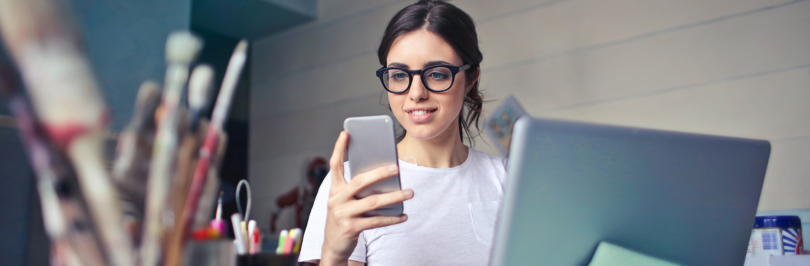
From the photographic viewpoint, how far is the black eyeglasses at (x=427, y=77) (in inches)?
45.8

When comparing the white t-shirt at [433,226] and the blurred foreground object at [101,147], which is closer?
the blurred foreground object at [101,147]

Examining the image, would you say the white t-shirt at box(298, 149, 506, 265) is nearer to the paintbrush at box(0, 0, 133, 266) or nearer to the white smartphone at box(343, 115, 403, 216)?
the white smartphone at box(343, 115, 403, 216)

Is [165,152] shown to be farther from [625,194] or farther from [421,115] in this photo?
[421,115]

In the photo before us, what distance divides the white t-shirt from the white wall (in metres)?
1.04

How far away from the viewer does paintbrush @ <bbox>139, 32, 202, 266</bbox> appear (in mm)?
316

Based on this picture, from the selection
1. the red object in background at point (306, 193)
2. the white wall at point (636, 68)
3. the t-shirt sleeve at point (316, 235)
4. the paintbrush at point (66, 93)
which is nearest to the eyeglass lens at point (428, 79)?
the t-shirt sleeve at point (316, 235)

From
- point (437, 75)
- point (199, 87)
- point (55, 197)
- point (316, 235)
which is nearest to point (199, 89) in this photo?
point (199, 87)

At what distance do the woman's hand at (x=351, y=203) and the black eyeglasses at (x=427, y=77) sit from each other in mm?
367

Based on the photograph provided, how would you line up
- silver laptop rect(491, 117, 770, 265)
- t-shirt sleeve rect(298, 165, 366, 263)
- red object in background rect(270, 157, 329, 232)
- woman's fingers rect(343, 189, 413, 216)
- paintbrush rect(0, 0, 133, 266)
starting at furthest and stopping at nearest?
1. red object in background rect(270, 157, 329, 232)
2. t-shirt sleeve rect(298, 165, 366, 263)
3. woman's fingers rect(343, 189, 413, 216)
4. silver laptop rect(491, 117, 770, 265)
5. paintbrush rect(0, 0, 133, 266)

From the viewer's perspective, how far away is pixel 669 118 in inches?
77.6

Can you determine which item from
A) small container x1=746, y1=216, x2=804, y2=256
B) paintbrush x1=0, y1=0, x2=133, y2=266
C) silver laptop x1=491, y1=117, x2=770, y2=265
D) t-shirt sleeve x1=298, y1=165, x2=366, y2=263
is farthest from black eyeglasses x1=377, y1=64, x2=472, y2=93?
paintbrush x1=0, y1=0, x2=133, y2=266

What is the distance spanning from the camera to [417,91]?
1143mm

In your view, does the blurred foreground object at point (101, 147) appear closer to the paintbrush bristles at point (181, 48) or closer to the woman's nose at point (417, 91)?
the paintbrush bristles at point (181, 48)

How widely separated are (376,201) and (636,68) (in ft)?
5.36
